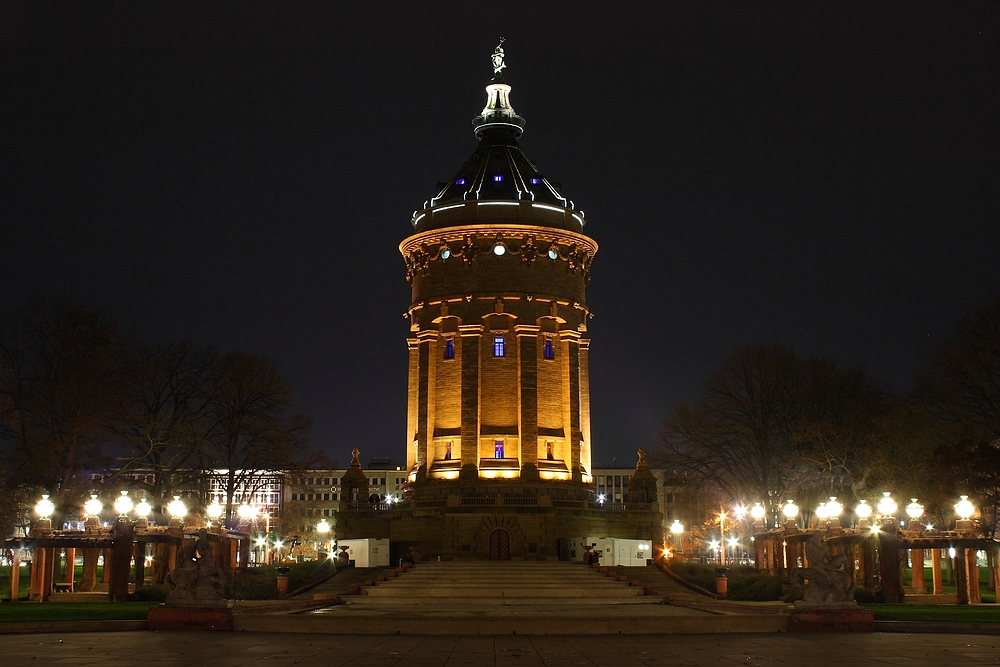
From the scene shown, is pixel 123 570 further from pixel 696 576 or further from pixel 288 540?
pixel 288 540

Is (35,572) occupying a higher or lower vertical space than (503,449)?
lower

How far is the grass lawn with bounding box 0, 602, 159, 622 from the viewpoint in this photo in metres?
32.1

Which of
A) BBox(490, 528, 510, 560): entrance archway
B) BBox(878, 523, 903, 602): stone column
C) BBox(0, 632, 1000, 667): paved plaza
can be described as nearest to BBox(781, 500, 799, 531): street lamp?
BBox(878, 523, 903, 602): stone column

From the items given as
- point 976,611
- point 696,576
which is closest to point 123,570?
point 696,576

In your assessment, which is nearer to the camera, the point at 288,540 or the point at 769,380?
the point at 769,380

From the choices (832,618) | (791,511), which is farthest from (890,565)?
(832,618)

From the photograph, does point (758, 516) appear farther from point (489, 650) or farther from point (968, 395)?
point (489, 650)

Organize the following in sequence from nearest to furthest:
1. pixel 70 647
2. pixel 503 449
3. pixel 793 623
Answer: pixel 70 647, pixel 793 623, pixel 503 449

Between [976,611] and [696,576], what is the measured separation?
19.3 metres

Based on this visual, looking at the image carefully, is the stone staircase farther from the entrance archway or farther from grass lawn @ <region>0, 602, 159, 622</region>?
grass lawn @ <region>0, 602, 159, 622</region>

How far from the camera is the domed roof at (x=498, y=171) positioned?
2761 inches

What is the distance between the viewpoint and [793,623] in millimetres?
30188

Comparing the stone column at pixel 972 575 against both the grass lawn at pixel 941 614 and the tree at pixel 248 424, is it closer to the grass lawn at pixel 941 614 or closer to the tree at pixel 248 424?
the grass lawn at pixel 941 614

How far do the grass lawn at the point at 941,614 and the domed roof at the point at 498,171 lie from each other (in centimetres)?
3756
